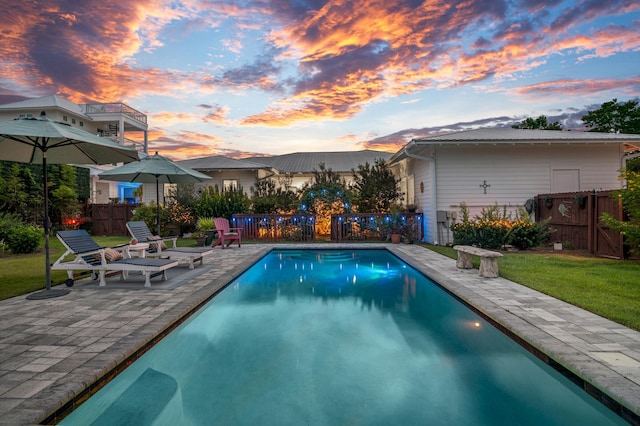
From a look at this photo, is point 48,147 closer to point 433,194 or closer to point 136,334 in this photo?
point 136,334

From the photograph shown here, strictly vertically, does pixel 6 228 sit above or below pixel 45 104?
below

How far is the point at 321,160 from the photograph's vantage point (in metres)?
27.8

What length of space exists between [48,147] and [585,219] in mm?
12364

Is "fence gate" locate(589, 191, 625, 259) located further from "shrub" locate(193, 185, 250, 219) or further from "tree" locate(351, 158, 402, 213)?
"shrub" locate(193, 185, 250, 219)

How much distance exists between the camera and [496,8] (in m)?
11.3

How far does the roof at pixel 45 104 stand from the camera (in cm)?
2833

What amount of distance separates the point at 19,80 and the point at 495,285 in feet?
77.8

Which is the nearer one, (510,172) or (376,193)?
(510,172)

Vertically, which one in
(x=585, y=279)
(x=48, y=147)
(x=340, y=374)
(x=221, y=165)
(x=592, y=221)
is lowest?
(x=340, y=374)

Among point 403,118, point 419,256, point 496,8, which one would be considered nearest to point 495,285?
point 419,256

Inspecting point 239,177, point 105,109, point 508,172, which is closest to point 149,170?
point 239,177

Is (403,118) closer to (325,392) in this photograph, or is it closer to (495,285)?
(495,285)

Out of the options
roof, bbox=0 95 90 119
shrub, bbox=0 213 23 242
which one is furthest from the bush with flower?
roof, bbox=0 95 90 119

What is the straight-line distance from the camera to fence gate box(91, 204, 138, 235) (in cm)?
1881
